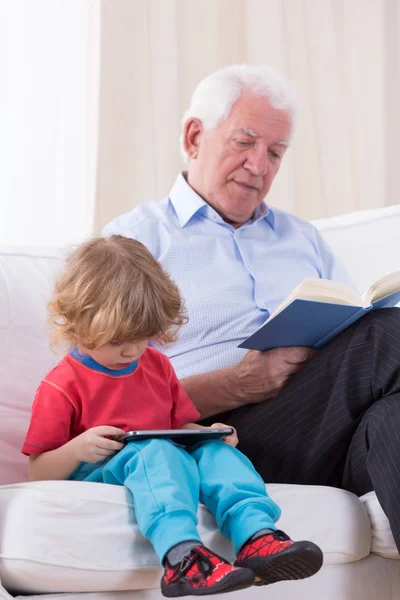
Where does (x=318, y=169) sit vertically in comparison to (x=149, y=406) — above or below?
above

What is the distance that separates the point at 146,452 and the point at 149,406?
17 cm

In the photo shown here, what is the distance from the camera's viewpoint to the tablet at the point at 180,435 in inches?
44.2

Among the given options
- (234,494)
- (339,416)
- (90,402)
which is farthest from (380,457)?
(90,402)

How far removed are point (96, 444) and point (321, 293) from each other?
0.43m

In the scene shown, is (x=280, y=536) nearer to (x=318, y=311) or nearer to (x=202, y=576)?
(x=202, y=576)

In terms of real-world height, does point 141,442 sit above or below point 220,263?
below

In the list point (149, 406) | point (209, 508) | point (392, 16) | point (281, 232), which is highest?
point (392, 16)

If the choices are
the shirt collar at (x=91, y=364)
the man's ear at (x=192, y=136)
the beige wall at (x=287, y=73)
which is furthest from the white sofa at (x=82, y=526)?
the beige wall at (x=287, y=73)

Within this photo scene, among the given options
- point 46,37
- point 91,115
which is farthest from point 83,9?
point 91,115

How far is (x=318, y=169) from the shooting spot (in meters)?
2.91

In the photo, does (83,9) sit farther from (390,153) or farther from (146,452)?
(146,452)

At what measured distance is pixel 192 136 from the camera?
6.45 feet

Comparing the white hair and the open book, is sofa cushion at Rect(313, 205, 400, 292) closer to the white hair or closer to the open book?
the white hair

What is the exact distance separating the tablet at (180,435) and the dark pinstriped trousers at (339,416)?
0.20 meters
